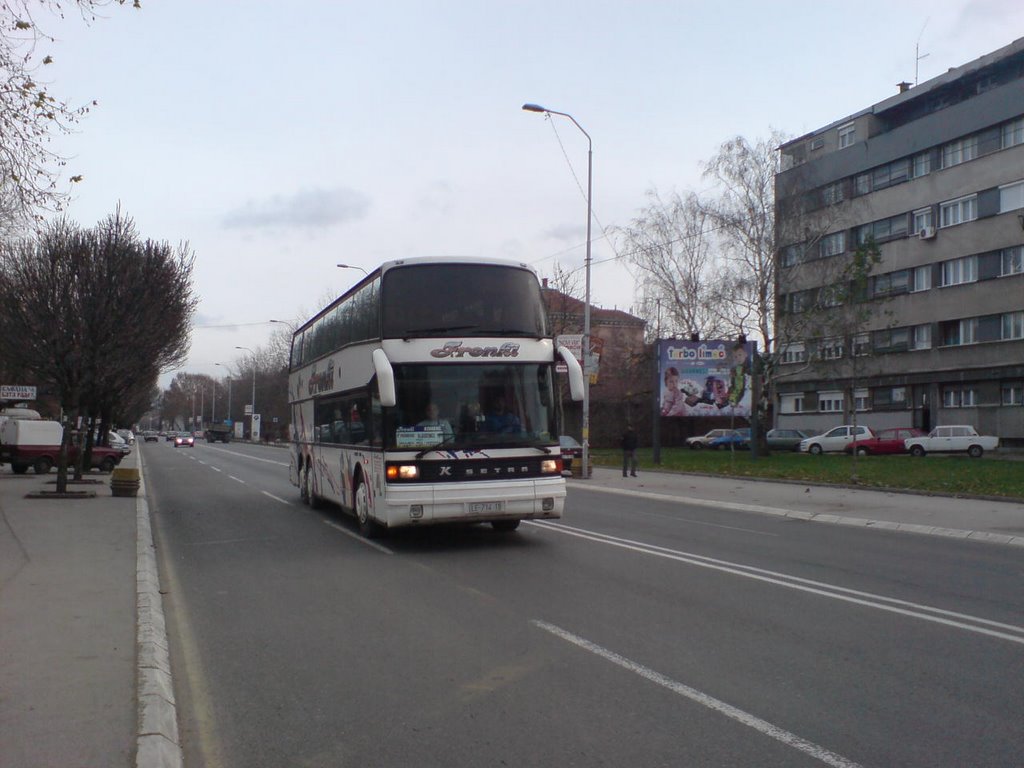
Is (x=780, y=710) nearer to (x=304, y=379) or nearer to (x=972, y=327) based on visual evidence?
(x=304, y=379)

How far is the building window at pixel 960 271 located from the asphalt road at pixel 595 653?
3955 cm

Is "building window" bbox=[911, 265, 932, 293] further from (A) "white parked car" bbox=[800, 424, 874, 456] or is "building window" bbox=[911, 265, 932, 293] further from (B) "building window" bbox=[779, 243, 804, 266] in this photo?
(B) "building window" bbox=[779, 243, 804, 266]

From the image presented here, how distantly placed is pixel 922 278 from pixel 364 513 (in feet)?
150

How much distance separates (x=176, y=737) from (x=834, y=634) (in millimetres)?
5105

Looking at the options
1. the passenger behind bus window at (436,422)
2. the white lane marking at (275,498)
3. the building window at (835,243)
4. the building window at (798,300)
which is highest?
the building window at (835,243)

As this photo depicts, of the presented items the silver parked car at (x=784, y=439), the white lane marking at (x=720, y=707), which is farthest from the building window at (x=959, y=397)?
the white lane marking at (x=720, y=707)

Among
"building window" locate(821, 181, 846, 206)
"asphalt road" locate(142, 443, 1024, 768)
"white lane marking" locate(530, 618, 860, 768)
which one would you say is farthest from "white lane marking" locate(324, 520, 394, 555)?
"building window" locate(821, 181, 846, 206)

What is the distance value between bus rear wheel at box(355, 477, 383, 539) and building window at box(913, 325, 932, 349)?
1748 inches

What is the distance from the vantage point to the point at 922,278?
51.4 m

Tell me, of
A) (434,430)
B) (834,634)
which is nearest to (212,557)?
(434,430)

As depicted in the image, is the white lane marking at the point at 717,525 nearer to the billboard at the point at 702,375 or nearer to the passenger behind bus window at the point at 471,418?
the passenger behind bus window at the point at 471,418

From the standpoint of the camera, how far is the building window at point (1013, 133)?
45.3m

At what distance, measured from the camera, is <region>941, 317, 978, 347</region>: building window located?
4834cm

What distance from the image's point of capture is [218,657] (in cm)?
730
